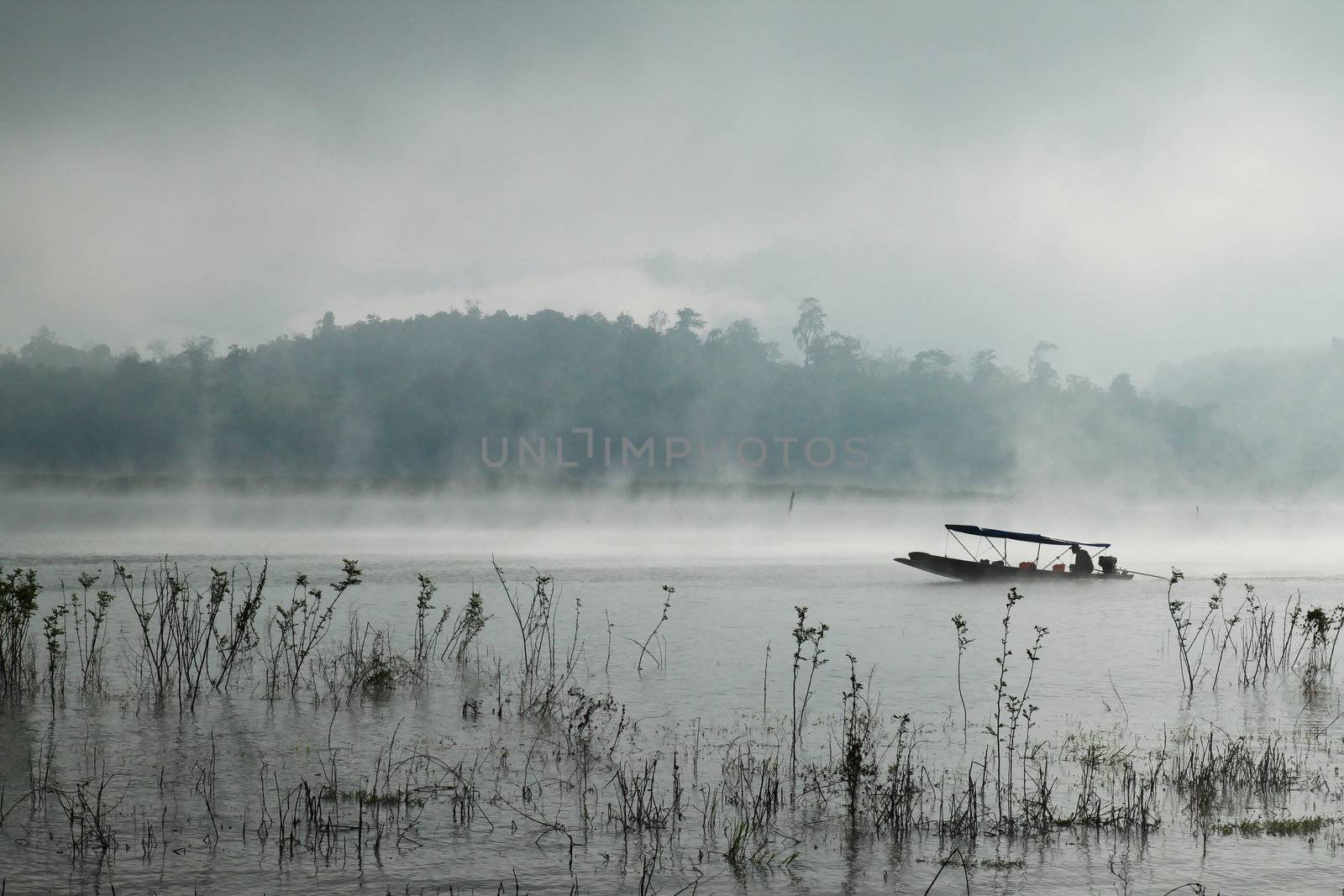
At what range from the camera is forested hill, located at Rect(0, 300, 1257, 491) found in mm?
131125

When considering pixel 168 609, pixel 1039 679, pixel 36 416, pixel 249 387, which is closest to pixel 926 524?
pixel 1039 679

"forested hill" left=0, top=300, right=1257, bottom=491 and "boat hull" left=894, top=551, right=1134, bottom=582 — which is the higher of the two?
"forested hill" left=0, top=300, right=1257, bottom=491

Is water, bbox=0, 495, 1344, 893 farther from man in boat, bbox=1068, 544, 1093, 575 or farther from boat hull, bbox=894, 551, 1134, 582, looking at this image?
man in boat, bbox=1068, 544, 1093, 575

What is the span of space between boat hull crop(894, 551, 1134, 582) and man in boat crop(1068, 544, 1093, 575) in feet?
0.54

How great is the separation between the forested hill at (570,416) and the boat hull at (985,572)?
96.8 meters

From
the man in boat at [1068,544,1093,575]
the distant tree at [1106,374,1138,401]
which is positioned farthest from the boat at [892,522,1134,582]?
the distant tree at [1106,374,1138,401]

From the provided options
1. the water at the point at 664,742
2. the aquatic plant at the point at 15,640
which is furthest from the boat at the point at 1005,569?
the aquatic plant at the point at 15,640

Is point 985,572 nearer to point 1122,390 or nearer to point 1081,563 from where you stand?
point 1081,563

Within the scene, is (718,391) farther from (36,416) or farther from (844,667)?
(844,667)

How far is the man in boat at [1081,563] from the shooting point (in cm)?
3959

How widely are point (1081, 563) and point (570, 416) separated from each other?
107065 millimetres

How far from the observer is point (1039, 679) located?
17.2 m

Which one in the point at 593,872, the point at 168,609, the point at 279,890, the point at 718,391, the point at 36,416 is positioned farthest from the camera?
the point at 718,391

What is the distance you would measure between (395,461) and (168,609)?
12085cm
